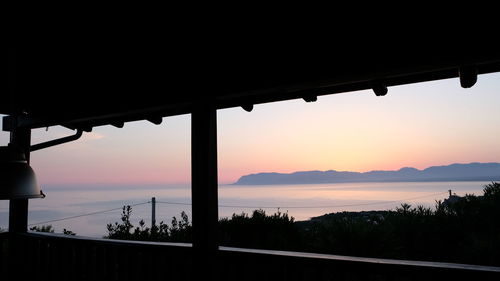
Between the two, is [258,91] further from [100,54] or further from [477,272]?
[477,272]

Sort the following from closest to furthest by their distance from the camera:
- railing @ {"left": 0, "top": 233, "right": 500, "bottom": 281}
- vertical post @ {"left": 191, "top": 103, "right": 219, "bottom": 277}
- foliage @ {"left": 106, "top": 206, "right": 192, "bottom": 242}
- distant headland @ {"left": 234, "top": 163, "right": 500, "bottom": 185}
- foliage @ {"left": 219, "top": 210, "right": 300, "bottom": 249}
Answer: railing @ {"left": 0, "top": 233, "right": 500, "bottom": 281} < vertical post @ {"left": 191, "top": 103, "right": 219, "bottom": 277} < foliage @ {"left": 219, "top": 210, "right": 300, "bottom": 249} < foliage @ {"left": 106, "top": 206, "right": 192, "bottom": 242} < distant headland @ {"left": 234, "top": 163, "right": 500, "bottom": 185}

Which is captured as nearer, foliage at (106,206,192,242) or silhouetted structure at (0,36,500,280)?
silhouetted structure at (0,36,500,280)

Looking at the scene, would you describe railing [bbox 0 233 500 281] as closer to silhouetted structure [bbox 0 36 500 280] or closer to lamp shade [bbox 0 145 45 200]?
silhouetted structure [bbox 0 36 500 280]

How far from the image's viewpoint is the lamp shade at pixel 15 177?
2094 millimetres

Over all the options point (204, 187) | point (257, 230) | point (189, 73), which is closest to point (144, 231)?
point (257, 230)

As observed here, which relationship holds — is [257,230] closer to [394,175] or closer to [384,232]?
[384,232]

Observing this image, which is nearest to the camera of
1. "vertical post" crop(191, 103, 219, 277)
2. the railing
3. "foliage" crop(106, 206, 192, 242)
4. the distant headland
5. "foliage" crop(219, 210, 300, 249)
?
the railing

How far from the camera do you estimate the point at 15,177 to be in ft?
7.00

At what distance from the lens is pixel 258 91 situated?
2.62 m

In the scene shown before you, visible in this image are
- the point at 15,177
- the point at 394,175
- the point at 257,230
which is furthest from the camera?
the point at 394,175

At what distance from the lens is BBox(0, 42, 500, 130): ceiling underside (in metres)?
2.11

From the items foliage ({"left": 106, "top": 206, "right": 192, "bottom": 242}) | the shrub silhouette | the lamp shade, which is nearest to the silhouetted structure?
the lamp shade

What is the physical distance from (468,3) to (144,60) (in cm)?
227

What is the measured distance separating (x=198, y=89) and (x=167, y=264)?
4.75 feet
